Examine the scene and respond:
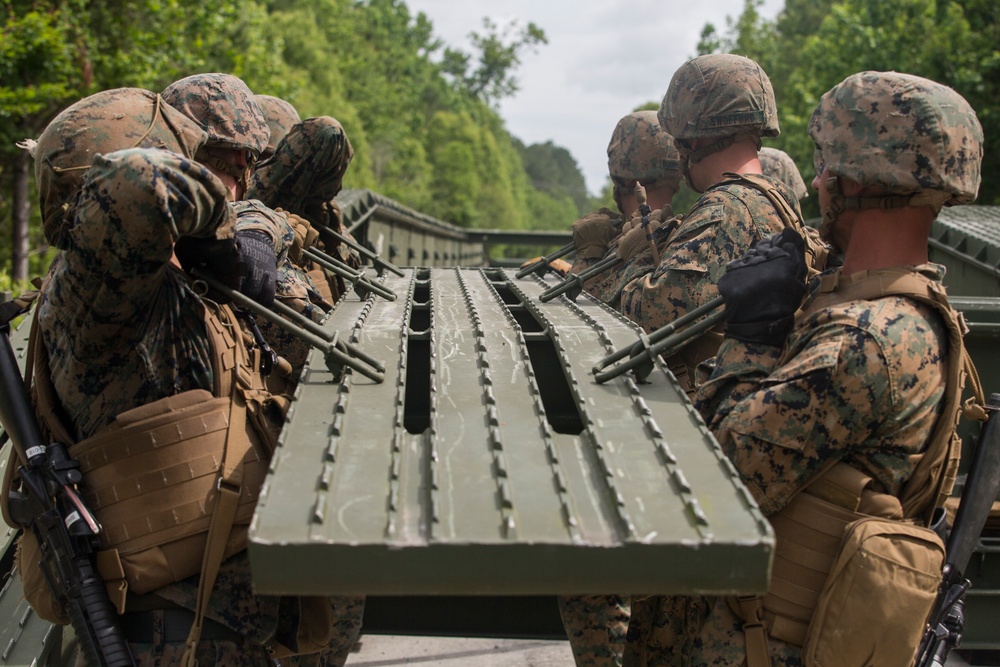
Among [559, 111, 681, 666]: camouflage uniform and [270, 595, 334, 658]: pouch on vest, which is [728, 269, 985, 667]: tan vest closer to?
[270, 595, 334, 658]: pouch on vest

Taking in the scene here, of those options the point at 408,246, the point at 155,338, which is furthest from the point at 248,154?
the point at 408,246

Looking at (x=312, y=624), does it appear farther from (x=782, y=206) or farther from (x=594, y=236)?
(x=594, y=236)

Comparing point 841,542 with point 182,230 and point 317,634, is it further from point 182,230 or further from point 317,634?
point 182,230

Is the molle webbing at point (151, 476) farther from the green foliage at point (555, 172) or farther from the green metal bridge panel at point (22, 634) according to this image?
the green foliage at point (555, 172)

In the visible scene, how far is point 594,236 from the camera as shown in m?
4.82

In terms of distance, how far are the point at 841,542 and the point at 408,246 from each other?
878 centimetres

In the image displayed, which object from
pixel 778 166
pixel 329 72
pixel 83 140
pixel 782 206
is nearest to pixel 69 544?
pixel 83 140

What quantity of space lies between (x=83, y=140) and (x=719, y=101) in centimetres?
208

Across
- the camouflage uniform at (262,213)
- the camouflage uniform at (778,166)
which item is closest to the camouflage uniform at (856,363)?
the camouflage uniform at (262,213)

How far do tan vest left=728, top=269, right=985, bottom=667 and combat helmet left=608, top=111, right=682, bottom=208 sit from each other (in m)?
2.25

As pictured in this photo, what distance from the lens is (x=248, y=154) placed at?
125 inches

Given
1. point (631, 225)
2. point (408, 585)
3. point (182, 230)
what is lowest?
point (408, 585)

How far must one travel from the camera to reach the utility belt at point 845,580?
2.22m

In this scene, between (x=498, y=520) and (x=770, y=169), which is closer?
(x=498, y=520)
